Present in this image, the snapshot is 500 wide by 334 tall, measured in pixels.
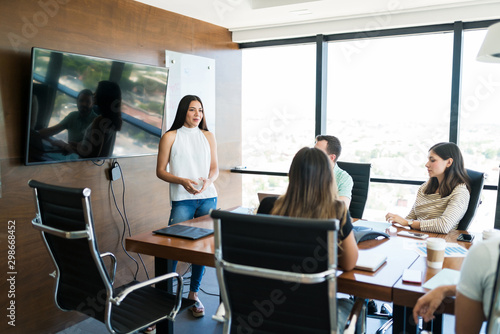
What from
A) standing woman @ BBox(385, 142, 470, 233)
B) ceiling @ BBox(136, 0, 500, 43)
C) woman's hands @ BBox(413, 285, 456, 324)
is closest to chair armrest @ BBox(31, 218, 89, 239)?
woman's hands @ BBox(413, 285, 456, 324)

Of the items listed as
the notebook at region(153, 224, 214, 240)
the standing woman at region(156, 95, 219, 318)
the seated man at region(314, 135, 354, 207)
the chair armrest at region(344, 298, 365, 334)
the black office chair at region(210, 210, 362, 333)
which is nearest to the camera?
the black office chair at region(210, 210, 362, 333)

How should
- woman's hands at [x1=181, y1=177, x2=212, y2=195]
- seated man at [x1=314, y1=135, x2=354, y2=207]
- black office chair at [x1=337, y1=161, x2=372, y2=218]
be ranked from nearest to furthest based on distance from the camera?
seated man at [x1=314, y1=135, x2=354, y2=207]
woman's hands at [x1=181, y1=177, x2=212, y2=195]
black office chair at [x1=337, y1=161, x2=372, y2=218]

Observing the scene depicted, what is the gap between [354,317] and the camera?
172cm

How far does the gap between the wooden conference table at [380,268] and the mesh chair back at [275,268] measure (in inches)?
11.4

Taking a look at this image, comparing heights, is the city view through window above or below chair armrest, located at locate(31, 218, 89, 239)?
above

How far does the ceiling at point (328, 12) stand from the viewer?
12.0 feet

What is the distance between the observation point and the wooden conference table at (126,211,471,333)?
1687mm

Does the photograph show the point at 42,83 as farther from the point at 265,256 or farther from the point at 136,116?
the point at 265,256

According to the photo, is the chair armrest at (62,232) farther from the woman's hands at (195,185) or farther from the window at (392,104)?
the window at (392,104)

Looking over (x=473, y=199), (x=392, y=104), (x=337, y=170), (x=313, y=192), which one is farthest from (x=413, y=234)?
(x=392, y=104)

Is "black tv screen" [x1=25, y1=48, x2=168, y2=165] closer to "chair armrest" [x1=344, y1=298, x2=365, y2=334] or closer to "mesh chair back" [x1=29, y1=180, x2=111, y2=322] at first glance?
"mesh chair back" [x1=29, y1=180, x2=111, y2=322]

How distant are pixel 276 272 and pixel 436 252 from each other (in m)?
0.86

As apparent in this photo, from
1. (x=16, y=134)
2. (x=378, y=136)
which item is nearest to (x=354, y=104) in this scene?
(x=378, y=136)

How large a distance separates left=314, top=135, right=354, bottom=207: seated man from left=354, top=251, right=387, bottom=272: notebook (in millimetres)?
861
